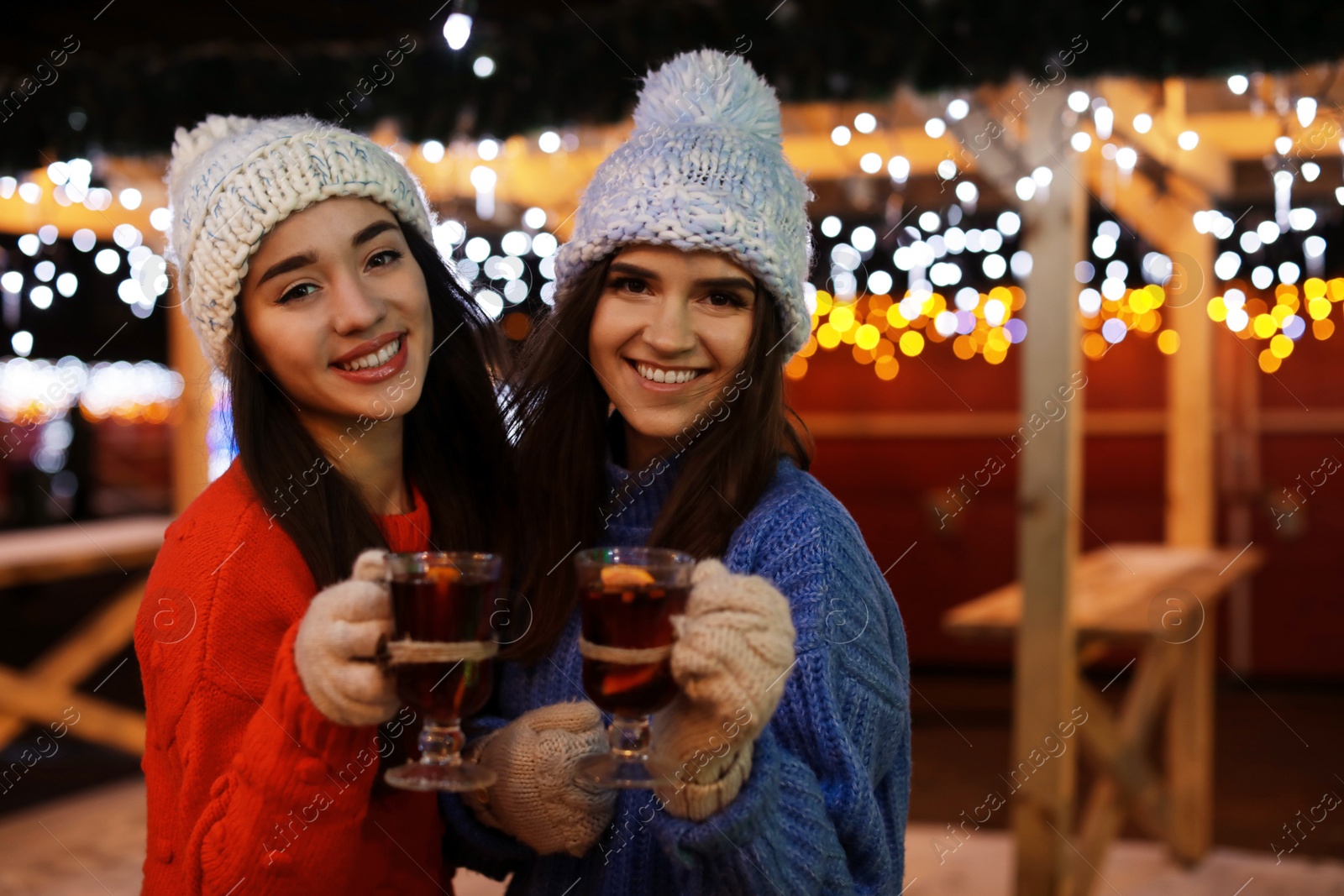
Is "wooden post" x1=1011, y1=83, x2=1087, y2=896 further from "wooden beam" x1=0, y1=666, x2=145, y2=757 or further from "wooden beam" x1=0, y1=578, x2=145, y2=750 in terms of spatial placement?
"wooden beam" x1=0, y1=666, x2=145, y2=757

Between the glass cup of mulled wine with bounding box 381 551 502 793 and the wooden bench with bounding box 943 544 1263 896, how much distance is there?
2.42 metres

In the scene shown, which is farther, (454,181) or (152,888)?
(454,181)

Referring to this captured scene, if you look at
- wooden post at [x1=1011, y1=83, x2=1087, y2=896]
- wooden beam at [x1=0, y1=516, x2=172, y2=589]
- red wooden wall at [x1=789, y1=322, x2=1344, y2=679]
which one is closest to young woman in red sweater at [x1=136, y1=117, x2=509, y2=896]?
wooden post at [x1=1011, y1=83, x2=1087, y2=896]

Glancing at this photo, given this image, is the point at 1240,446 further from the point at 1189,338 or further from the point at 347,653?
the point at 347,653

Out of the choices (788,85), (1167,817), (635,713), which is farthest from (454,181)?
(635,713)

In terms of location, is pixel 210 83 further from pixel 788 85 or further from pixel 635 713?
pixel 635 713

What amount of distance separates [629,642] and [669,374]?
527 millimetres

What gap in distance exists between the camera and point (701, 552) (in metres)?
1.52

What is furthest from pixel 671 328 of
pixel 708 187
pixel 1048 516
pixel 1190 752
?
pixel 1190 752

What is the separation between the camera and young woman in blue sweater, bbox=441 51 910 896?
1162 mm

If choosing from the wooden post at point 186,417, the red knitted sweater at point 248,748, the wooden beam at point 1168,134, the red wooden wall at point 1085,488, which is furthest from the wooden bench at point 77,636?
the red wooden wall at point 1085,488

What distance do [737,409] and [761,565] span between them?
0.26 m

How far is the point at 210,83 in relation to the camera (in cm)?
381

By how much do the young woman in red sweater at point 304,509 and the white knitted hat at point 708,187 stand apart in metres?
0.28
